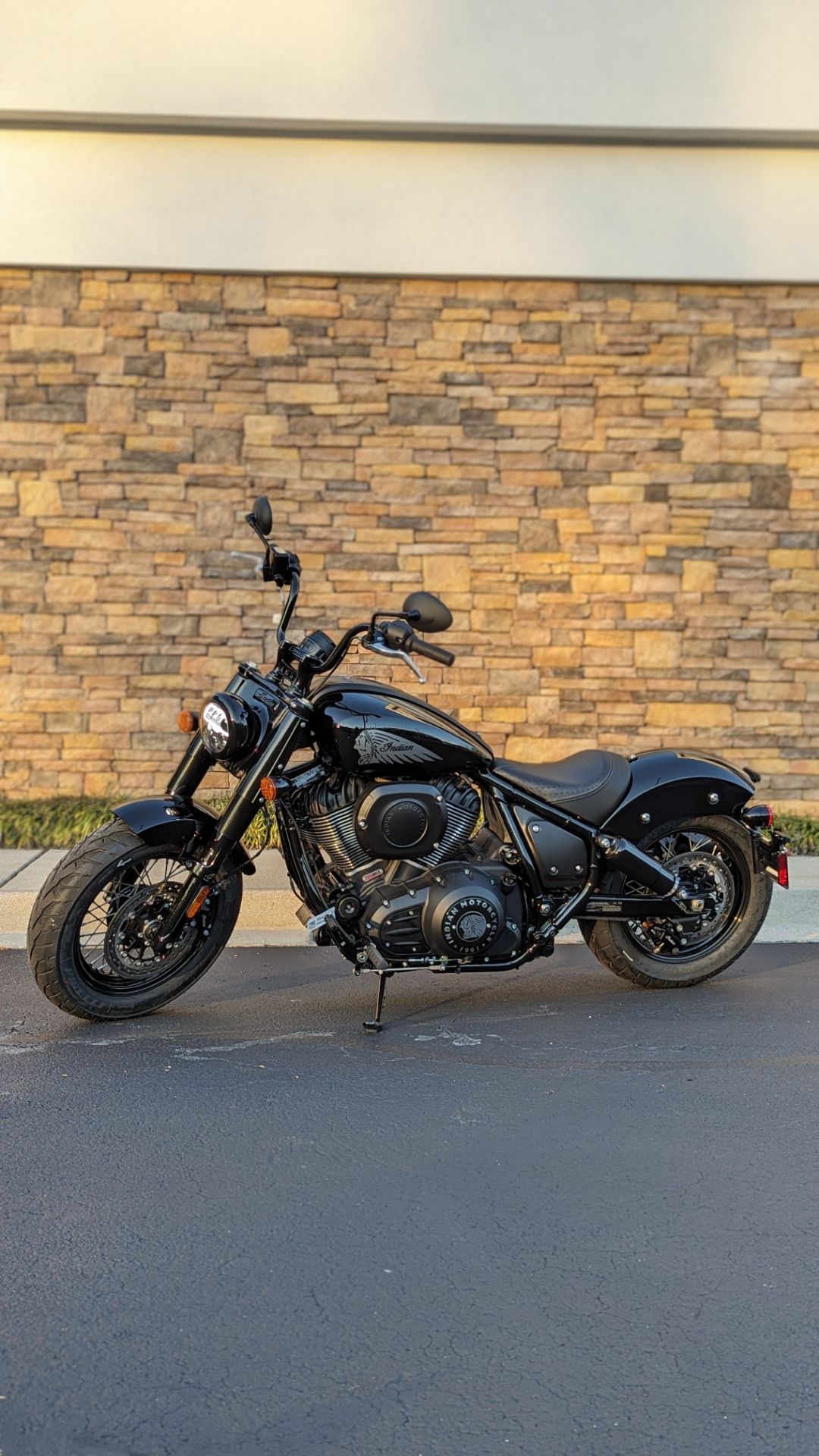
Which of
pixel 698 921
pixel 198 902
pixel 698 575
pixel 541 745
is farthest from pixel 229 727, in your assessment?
pixel 698 575

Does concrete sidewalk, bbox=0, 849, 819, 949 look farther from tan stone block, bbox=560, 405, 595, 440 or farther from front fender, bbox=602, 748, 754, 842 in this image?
tan stone block, bbox=560, 405, 595, 440

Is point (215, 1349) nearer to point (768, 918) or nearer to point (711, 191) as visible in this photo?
point (768, 918)

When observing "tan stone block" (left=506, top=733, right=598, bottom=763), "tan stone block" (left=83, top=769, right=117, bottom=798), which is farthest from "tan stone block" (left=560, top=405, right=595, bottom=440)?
"tan stone block" (left=83, top=769, right=117, bottom=798)

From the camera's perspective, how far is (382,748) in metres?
4.94

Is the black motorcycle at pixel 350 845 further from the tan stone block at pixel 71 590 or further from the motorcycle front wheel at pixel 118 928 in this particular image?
the tan stone block at pixel 71 590

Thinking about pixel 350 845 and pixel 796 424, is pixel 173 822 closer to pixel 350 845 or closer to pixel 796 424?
pixel 350 845

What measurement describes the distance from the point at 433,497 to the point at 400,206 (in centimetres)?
197

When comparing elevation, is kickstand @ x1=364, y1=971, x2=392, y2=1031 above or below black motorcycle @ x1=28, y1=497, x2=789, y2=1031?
below

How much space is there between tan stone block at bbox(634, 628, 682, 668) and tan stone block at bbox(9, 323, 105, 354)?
14.0ft

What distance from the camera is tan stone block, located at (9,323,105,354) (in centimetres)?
916

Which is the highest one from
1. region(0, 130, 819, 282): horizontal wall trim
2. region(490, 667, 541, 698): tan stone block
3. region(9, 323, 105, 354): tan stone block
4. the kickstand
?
region(0, 130, 819, 282): horizontal wall trim

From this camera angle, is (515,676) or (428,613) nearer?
(428,613)

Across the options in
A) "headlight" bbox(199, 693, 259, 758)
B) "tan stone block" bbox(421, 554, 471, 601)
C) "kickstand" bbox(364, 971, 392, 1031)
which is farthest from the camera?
"tan stone block" bbox(421, 554, 471, 601)

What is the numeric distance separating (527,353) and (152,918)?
5.73 metres
